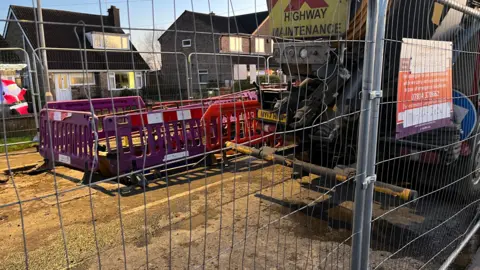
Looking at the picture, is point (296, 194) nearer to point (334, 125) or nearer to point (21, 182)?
point (334, 125)

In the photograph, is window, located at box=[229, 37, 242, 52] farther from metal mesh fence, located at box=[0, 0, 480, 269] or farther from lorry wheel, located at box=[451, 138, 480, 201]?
lorry wheel, located at box=[451, 138, 480, 201]

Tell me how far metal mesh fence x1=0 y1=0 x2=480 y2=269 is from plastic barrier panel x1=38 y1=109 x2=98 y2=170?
0.11 ft

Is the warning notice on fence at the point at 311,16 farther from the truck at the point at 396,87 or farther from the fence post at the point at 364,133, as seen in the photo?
the fence post at the point at 364,133

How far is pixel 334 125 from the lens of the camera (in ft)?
14.3

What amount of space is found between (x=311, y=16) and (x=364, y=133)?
3041 mm

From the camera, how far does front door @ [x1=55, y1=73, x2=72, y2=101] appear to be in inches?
378

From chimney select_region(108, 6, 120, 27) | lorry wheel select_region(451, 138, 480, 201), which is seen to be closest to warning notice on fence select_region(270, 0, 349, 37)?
lorry wheel select_region(451, 138, 480, 201)

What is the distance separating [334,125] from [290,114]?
68cm

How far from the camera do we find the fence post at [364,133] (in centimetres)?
216

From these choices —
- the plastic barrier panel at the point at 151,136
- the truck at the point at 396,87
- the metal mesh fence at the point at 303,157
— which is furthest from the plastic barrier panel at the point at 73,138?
the truck at the point at 396,87

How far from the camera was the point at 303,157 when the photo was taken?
466 cm

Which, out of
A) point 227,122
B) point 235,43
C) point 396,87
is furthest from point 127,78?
point 396,87

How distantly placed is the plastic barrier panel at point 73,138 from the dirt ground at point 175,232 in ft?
1.57

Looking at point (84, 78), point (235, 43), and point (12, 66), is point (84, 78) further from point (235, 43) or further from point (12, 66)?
point (12, 66)
